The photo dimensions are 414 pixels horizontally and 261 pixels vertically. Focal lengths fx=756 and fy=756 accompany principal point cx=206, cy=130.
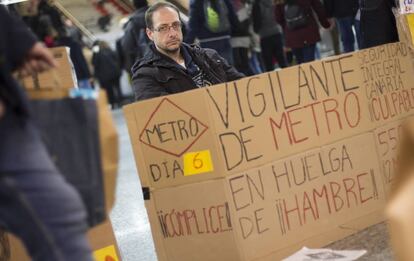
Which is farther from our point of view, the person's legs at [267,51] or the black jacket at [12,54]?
the person's legs at [267,51]

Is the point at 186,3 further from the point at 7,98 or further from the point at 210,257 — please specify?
the point at 7,98

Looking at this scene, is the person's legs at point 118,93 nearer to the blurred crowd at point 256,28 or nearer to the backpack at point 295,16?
the blurred crowd at point 256,28

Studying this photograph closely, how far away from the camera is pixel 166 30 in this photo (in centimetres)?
399

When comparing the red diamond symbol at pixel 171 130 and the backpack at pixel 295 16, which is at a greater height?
the backpack at pixel 295 16

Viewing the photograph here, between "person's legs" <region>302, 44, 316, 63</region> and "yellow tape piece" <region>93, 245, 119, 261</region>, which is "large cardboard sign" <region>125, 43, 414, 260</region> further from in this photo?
"person's legs" <region>302, 44, 316, 63</region>

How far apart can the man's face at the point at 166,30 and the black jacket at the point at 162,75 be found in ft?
0.16

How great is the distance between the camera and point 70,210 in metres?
1.95

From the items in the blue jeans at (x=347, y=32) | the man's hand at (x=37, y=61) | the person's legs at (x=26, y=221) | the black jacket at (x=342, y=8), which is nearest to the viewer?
the person's legs at (x=26, y=221)

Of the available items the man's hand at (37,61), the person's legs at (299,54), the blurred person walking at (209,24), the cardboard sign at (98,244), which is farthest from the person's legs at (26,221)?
the person's legs at (299,54)

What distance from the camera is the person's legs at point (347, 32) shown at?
Result: 7.50 metres

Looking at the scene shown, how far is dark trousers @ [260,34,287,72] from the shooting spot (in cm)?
874

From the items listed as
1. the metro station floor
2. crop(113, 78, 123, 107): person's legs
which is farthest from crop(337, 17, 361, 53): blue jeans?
crop(113, 78, 123, 107): person's legs

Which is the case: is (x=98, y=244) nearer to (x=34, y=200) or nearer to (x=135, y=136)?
(x=135, y=136)

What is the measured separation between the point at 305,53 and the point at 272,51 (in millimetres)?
974
